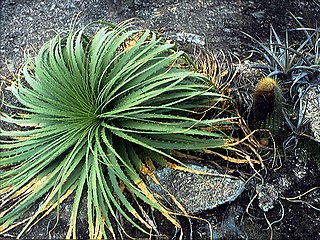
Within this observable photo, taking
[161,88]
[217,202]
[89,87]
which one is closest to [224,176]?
[217,202]

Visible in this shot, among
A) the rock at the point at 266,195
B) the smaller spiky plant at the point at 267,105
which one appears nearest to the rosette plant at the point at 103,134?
the smaller spiky plant at the point at 267,105

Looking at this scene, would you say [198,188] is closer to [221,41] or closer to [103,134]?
[103,134]

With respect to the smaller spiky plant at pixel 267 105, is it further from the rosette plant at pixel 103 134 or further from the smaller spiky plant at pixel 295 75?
the rosette plant at pixel 103 134

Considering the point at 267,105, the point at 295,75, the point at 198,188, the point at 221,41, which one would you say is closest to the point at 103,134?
the point at 198,188

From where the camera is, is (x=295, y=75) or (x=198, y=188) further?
(x=295, y=75)

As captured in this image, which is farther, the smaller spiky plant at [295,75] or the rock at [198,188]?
the smaller spiky plant at [295,75]

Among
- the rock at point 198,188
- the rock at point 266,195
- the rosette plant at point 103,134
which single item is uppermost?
the rosette plant at point 103,134
